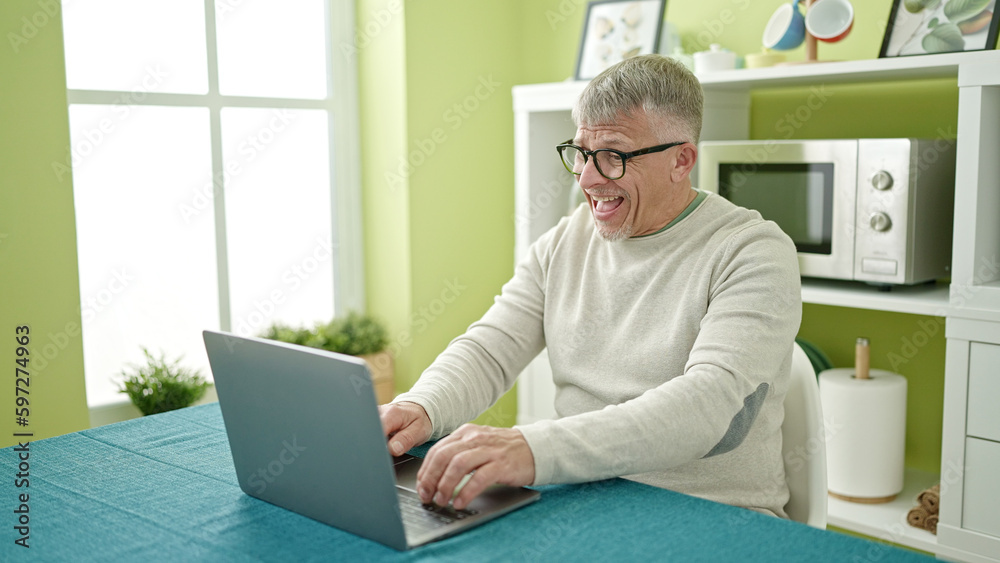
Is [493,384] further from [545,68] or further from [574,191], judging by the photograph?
[545,68]

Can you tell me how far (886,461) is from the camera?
2.25 meters

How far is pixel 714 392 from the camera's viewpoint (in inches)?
48.7

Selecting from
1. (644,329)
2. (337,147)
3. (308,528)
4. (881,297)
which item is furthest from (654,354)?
(337,147)

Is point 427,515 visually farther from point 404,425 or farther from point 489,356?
point 489,356

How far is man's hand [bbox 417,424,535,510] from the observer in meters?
1.08

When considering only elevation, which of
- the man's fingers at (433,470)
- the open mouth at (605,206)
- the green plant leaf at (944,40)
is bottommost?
the man's fingers at (433,470)

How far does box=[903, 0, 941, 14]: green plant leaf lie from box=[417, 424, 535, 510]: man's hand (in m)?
1.59

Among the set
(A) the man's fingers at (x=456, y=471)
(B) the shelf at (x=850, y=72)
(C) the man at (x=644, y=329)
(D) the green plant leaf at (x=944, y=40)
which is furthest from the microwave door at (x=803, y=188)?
(A) the man's fingers at (x=456, y=471)

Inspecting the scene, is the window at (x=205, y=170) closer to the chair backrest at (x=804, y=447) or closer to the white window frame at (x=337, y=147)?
the white window frame at (x=337, y=147)

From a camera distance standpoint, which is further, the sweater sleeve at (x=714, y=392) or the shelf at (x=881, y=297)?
the shelf at (x=881, y=297)

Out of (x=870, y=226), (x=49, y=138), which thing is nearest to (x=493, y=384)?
(x=870, y=226)

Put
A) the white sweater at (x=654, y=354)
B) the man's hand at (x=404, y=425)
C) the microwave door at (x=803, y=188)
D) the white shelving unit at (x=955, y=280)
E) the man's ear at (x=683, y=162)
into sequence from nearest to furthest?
the white sweater at (x=654, y=354)
the man's hand at (x=404, y=425)
the man's ear at (x=683, y=162)
the white shelving unit at (x=955, y=280)
the microwave door at (x=803, y=188)

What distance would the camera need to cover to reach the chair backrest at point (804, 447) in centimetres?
146

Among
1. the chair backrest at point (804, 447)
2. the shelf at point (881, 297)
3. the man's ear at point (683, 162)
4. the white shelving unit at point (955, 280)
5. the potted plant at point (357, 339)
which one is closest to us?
the chair backrest at point (804, 447)
